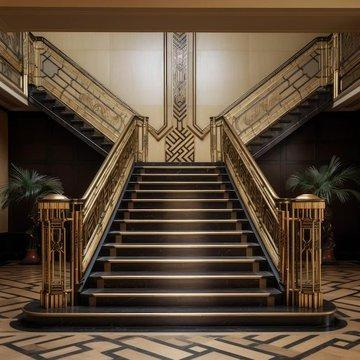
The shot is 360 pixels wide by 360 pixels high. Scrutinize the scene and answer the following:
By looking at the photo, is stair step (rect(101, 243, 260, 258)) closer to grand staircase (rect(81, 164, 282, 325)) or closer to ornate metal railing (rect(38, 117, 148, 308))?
grand staircase (rect(81, 164, 282, 325))

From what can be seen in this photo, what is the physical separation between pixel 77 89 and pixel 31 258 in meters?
3.27

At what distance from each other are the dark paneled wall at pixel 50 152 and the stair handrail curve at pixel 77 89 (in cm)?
51

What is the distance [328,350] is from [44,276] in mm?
2401

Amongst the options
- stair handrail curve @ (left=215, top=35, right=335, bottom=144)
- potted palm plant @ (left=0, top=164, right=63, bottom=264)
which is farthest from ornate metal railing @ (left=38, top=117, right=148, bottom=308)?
stair handrail curve @ (left=215, top=35, right=335, bottom=144)

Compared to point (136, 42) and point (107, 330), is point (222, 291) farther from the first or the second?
point (136, 42)

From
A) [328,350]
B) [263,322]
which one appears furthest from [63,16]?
[328,350]

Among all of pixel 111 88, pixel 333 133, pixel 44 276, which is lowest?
pixel 44 276

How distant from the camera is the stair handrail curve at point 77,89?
8.91m

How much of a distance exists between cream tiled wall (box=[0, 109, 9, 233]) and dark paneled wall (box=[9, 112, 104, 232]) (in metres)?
0.15

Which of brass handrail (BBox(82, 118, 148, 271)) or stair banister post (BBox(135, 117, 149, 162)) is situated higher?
stair banister post (BBox(135, 117, 149, 162))

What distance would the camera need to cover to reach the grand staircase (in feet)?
14.6

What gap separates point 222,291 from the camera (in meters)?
4.59

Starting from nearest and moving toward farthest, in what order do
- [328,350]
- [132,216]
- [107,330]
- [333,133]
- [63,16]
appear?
[328,350]
[107,330]
[63,16]
[132,216]
[333,133]

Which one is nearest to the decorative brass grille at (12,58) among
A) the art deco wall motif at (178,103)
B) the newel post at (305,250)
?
the art deco wall motif at (178,103)
